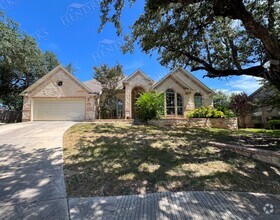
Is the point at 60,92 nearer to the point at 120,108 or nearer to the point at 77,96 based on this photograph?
the point at 77,96

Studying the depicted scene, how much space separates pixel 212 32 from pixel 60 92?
14.0 metres

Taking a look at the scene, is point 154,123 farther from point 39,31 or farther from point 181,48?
point 39,31

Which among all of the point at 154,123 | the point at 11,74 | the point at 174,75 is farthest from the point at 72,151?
the point at 11,74

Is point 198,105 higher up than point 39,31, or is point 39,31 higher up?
point 39,31

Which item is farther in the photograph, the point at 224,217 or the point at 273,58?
the point at 273,58

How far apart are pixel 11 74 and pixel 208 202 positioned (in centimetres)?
2734

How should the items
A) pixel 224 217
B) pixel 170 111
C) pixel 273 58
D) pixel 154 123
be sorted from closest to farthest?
pixel 224 217 → pixel 273 58 → pixel 154 123 → pixel 170 111

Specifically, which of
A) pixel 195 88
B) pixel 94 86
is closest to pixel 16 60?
pixel 94 86

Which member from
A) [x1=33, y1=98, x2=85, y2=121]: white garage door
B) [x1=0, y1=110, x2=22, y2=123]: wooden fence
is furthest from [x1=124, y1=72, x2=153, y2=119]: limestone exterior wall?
[x1=0, y1=110, x2=22, y2=123]: wooden fence

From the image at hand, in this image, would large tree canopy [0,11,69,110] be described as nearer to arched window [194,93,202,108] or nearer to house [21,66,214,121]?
house [21,66,214,121]

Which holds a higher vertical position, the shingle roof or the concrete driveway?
the shingle roof

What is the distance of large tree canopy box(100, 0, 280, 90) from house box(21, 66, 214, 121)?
278 inches

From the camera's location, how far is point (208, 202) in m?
3.67

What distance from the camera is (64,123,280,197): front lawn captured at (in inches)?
172
